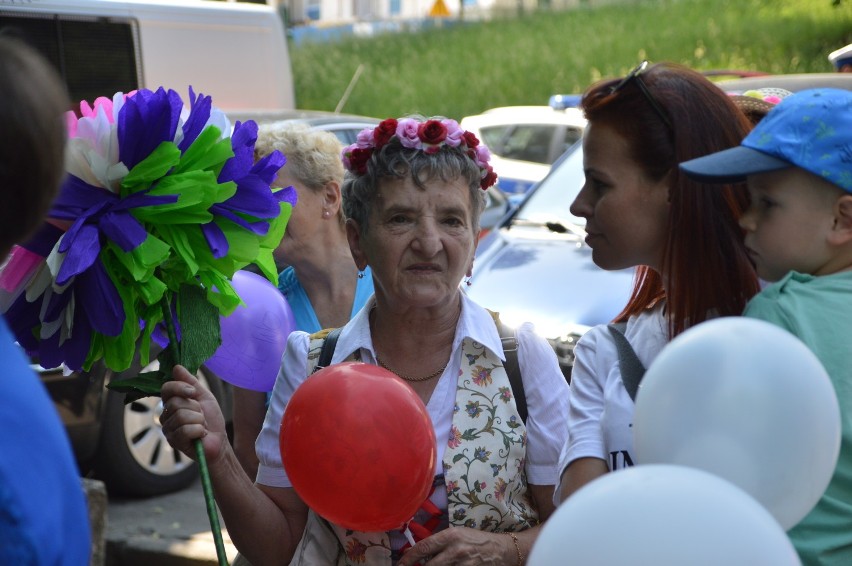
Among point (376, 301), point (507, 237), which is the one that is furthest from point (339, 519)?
point (507, 237)

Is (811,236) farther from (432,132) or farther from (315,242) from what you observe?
(315,242)

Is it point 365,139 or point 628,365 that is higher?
point 365,139

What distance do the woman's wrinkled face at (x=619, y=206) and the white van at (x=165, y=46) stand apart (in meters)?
5.74

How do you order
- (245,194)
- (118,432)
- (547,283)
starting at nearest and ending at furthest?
1. (245,194)
2. (547,283)
3. (118,432)

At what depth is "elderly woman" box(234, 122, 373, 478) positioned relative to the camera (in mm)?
3500

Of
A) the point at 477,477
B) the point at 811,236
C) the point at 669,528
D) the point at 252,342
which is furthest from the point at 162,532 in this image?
the point at 669,528

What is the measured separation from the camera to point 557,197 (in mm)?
6074

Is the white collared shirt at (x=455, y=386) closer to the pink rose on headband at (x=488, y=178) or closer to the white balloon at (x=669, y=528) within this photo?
the pink rose on headband at (x=488, y=178)

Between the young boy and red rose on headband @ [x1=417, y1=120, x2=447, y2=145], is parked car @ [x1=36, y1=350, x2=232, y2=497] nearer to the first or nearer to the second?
red rose on headband @ [x1=417, y1=120, x2=447, y2=145]

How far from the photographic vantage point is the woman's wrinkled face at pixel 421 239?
2510mm

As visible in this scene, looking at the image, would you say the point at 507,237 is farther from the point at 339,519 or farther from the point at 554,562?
the point at 554,562

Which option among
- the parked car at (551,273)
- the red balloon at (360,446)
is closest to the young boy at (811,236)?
the red balloon at (360,446)

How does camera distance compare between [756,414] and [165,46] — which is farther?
[165,46]

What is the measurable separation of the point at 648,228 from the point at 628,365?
265 millimetres
